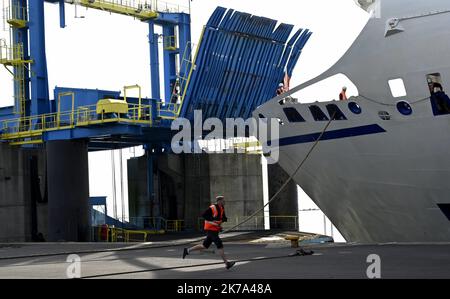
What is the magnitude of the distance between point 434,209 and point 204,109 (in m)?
23.9

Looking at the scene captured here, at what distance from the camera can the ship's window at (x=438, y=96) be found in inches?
717

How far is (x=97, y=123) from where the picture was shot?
34938 millimetres

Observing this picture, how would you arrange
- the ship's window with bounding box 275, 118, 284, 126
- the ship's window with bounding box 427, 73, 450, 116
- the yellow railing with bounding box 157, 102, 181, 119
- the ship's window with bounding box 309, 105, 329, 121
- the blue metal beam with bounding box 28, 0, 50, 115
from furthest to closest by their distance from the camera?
the yellow railing with bounding box 157, 102, 181, 119, the blue metal beam with bounding box 28, 0, 50, 115, the ship's window with bounding box 275, 118, 284, 126, the ship's window with bounding box 309, 105, 329, 121, the ship's window with bounding box 427, 73, 450, 116

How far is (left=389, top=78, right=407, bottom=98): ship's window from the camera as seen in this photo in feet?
62.3

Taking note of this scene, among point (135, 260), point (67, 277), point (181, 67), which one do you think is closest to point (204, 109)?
point (181, 67)

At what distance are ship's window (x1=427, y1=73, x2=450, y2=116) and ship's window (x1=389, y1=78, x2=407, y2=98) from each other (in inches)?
30.2

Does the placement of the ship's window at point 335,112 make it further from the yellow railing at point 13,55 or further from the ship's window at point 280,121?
the yellow railing at point 13,55

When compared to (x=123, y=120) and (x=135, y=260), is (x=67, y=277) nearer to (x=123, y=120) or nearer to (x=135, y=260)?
(x=135, y=260)

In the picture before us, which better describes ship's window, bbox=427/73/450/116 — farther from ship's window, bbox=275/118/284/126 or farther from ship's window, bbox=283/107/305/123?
ship's window, bbox=275/118/284/126

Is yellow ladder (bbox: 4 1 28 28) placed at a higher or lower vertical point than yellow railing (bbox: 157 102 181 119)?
higher

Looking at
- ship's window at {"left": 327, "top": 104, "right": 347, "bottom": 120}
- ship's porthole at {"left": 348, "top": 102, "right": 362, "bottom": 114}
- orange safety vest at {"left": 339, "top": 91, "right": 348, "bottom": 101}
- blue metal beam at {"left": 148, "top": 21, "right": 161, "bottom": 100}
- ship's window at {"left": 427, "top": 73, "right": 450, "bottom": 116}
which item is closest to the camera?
ship's window at {"left": 427, "top": 73, "right": 450, "bottom": 116}

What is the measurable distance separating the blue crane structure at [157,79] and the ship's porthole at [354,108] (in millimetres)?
16389

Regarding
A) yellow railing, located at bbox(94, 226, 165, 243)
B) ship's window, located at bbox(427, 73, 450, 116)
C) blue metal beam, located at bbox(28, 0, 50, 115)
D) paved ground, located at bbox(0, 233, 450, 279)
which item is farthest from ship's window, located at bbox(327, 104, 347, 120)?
blue metal beam, located at bbox(28, 0, 50, 115)

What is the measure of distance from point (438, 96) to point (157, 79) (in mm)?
27915
